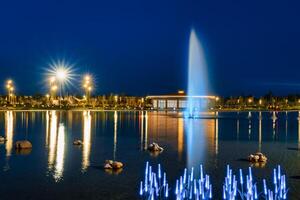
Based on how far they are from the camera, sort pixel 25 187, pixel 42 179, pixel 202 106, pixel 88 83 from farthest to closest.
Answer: pixel 202 106 → pixel 88 83 → pixel 42 179 → pixel 25 187

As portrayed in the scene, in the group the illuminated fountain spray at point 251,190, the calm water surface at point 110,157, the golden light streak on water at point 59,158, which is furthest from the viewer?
the golden light streak on water at point 59,158

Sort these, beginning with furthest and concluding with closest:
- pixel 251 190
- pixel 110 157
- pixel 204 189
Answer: pixel 110 157, pixel 204 189, pixel 251 190

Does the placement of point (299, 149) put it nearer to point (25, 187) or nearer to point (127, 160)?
point (127, 160)

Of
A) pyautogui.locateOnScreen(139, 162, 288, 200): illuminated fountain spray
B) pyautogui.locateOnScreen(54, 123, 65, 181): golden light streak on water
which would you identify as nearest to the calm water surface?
pyautogui.locateOnScreen(54, 123, 65, 181): golden light streak on water

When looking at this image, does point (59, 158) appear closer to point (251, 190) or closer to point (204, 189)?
point (204, 189)

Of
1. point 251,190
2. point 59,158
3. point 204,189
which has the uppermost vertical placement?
point 59,158

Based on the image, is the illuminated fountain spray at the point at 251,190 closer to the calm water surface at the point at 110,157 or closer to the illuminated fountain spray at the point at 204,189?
the illuminated fountain spray at the point at 204,189

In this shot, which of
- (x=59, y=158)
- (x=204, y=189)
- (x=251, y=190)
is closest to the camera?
(x=251, y=190)

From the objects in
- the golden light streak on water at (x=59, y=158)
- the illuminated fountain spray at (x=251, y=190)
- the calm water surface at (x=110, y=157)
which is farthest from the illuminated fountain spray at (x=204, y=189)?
the golden light streak on water at (x=59, y=158)

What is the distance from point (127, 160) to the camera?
25.2 meters

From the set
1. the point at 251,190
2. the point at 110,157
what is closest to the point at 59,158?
the point at 110,157

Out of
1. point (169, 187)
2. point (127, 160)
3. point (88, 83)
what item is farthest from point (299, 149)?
point (88, 83)

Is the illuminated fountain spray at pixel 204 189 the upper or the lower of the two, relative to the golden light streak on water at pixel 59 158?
lower

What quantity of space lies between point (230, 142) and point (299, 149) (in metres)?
5.63
